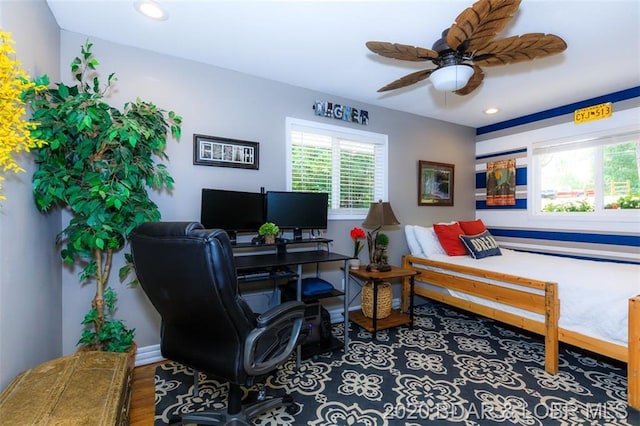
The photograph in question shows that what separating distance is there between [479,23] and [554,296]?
6.38 ft

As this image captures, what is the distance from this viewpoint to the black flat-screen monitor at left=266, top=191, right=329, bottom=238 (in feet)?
8.48

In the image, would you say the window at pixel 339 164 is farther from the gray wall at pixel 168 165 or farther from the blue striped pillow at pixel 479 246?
the blue striped pillow at pixel 479 246

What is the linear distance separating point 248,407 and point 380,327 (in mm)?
1626

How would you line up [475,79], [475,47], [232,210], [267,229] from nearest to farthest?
[475,47] → [475,79] → [232,210] → [267,229]

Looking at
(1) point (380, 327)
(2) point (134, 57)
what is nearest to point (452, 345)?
(1) point (380, 327)

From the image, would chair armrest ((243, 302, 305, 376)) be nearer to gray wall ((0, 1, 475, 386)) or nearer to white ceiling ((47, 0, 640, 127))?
gray wall ((0, 1, 475, 386))

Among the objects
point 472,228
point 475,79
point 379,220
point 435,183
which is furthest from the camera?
point 435,183

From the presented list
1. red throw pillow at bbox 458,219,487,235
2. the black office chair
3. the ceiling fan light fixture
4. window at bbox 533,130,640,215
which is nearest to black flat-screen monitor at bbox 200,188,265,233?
the black office chair

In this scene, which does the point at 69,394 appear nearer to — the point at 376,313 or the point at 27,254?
the point at 27,254

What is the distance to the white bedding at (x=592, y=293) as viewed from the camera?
1.94 metres

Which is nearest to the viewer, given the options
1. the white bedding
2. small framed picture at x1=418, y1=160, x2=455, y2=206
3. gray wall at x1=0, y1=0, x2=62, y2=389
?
gray wall at x1=0, y1=0, x2=62, y2=389

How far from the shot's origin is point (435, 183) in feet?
12.9

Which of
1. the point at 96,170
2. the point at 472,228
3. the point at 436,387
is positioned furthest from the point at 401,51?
the point at 472,228

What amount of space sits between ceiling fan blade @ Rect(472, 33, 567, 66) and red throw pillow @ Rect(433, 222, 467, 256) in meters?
1.91
